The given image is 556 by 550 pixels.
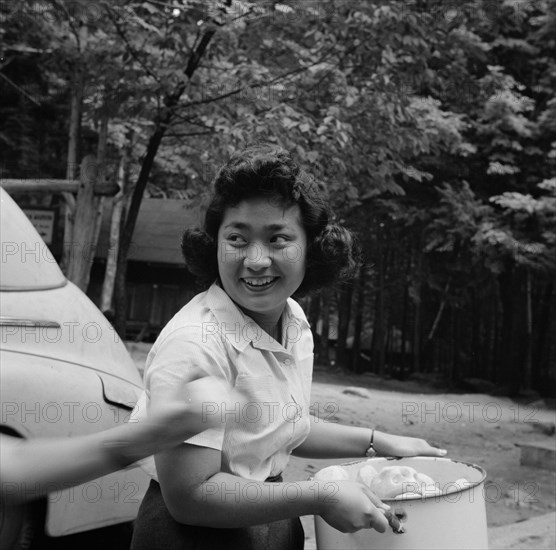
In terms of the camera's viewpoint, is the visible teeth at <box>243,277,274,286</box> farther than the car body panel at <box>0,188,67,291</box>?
No

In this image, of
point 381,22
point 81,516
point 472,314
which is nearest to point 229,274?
point 81,516

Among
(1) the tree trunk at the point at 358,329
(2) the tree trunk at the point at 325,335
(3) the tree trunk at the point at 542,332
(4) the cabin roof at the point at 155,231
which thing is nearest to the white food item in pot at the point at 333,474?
(3) the tree trunk at the point at 542,332

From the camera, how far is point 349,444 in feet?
6.27

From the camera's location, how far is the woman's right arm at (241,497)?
133 centimetres

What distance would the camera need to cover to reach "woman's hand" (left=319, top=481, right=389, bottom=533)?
140cm

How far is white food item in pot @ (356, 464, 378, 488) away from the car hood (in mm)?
1139

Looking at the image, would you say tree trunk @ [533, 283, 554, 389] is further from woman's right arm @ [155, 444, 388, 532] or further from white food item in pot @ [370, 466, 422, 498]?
woman's right arm @ [155, 444, 388, 532]

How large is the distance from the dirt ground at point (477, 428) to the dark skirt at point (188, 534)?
3052 millimetres

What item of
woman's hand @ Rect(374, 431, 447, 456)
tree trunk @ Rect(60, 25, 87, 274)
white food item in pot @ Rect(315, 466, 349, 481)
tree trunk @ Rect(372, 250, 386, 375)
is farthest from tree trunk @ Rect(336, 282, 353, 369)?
white food item in pot @ Rect(315, 466, 349, 481)

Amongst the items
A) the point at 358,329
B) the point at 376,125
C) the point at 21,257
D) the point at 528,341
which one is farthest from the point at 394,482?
the point at 358,329

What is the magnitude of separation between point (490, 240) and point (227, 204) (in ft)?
30.6

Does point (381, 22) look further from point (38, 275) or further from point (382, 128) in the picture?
point (38, 275)

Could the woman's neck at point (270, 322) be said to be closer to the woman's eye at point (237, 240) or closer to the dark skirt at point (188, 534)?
the woman's eye at point (237, 240)

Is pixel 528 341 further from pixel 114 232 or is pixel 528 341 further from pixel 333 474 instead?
pixel 333 474
